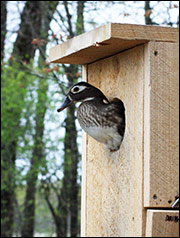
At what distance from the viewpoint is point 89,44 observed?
297 centimetres

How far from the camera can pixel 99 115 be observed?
117 inches

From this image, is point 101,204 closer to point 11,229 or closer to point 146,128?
point 146,128

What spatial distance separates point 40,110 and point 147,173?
5241 millimetres

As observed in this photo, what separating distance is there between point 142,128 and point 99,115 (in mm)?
285

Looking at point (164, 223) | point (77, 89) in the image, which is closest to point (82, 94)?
point (77, 89)

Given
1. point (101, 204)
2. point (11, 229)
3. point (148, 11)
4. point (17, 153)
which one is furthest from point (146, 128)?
point (11, 229)

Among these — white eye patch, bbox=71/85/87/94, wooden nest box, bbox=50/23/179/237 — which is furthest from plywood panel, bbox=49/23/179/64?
white eye patch, bbox=71/85/87/94

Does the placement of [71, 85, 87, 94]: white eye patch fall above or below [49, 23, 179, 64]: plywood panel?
below

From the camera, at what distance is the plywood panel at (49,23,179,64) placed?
2.72m

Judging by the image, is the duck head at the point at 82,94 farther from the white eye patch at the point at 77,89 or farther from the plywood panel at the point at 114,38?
the plywood panel at the point at 114,38

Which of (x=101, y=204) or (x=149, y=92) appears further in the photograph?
(x=101, y=204)

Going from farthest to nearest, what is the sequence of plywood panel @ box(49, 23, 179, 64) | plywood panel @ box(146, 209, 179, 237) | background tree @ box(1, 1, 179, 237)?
background tree @ box(1, 1, 179, 237)
plywood panel @ box(49, 23, 179, 64)
plywood panel @ box(146, 209, 179, 237)

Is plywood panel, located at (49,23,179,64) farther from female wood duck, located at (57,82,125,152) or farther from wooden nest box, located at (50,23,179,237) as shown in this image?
female wood duck, located at (57,82,125,152)

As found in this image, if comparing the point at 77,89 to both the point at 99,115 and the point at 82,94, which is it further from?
the point at 99,115
